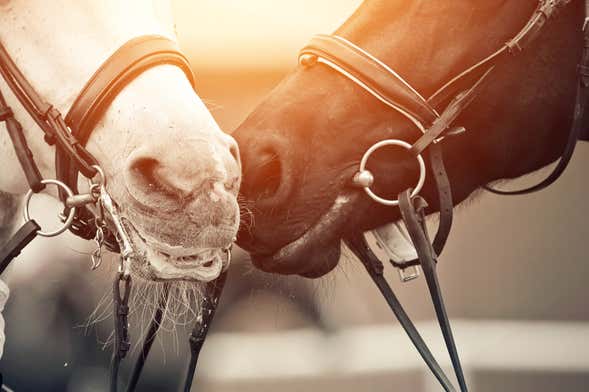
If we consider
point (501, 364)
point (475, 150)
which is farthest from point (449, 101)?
point (501, 364)

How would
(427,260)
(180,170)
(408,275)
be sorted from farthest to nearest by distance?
(408,275) → (427,260) → (180,170)

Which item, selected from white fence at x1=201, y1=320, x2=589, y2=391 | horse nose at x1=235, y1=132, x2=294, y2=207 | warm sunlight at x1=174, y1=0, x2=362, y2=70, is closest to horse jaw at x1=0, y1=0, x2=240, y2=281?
horse nose at x1=235, y1=132, x2=294, y2=207

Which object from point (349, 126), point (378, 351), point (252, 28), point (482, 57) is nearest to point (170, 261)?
point (349, 126)

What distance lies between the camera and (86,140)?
125 cm

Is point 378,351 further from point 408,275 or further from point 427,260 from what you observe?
point 427,260

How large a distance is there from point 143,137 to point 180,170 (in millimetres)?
76

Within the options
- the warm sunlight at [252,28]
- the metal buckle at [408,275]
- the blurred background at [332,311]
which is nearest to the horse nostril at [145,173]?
the metal buckle at [408,275]

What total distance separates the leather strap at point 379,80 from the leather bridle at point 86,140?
0.26 meters

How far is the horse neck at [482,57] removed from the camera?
4.72 feet

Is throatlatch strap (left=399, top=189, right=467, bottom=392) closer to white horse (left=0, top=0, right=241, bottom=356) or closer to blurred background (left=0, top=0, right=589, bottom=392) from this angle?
white horse (left=0, top=0, right=241, bottom=356)

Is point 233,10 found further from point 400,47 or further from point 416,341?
point 416,341

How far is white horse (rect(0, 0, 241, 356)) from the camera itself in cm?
118

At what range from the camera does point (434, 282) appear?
1383 mm

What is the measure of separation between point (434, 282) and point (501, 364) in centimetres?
231
